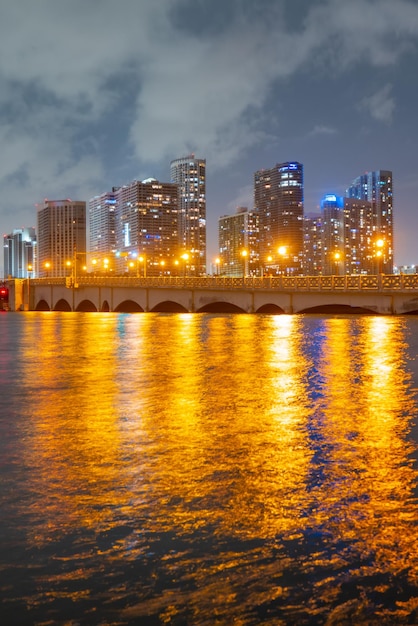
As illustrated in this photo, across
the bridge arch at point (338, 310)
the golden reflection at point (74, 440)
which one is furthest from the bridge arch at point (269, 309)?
the golden reflection at point (74, 440)

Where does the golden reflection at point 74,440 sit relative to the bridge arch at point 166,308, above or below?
below

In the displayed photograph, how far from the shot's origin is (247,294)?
66500 millimetres

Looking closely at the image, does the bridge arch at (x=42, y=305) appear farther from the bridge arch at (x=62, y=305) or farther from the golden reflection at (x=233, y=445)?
the golden reflection at (x=233, y=445)

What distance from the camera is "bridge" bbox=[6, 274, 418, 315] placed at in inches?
2100

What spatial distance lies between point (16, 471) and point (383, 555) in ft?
14.0

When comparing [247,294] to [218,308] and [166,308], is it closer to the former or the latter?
[218,308]

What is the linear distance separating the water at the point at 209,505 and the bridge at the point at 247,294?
41816 mm

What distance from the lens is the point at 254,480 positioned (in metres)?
6.79

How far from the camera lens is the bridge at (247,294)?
53344 mm

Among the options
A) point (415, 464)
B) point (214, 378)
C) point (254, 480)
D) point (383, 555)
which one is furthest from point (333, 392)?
point (383, 555)

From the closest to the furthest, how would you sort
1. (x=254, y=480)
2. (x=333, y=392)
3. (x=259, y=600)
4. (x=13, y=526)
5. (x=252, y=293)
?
(x=259, y=600), (x=13, y=526), (x=254, y=480), (x=333, y=392), (x=252, y=293)

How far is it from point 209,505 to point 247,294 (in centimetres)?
6079

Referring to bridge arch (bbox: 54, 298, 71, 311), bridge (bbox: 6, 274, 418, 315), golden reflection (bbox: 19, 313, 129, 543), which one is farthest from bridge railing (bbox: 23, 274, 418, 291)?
golden reflection (bbox: 19, 313, 129, 543)

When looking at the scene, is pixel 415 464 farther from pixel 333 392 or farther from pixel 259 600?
pixel 333 392
